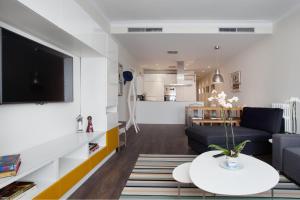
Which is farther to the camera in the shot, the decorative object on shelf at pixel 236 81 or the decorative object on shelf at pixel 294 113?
the decorative object on shelf at pixel 236 81

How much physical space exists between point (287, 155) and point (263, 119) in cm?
136

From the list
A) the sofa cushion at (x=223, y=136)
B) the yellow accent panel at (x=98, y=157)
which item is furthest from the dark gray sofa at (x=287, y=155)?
the yellow accent panel at (x=98, y=157)

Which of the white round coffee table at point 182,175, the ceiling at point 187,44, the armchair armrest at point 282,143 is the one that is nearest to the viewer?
the white round coffee table at point 182,175

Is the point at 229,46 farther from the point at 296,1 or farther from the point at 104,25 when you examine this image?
the point at 104,25

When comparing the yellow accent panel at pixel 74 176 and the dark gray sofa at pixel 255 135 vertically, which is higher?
the dark gray sofa at pixel 255 135

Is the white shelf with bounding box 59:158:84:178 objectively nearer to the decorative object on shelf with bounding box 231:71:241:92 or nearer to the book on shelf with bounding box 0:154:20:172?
the book on shelf with bounding box 0:154:20:172

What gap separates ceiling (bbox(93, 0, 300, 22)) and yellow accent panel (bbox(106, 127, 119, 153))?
2.18 m

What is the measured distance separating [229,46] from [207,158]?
424cm

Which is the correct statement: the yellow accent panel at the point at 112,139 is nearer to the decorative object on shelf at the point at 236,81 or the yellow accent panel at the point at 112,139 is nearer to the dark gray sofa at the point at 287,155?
the dark gray sofa at the point at 287,155

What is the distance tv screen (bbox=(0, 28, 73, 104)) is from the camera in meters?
1.74

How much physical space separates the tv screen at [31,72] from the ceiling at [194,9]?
1462mm

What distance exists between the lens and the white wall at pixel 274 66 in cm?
353

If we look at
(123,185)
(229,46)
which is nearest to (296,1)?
(229,46)

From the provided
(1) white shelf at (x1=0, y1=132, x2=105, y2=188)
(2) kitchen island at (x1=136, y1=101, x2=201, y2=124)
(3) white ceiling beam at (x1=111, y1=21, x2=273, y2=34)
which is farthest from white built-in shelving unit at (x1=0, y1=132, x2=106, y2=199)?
(2) kitchen island at (x1=136, y1=101, x2=201, y2=124)
